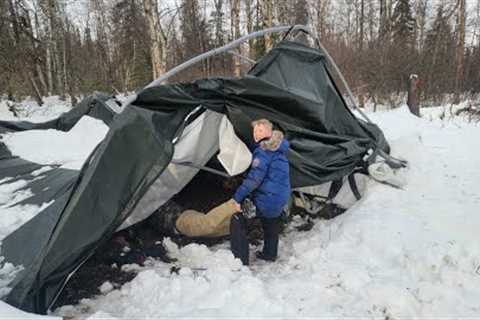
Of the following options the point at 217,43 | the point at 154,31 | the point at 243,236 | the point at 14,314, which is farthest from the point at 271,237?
the point at 217,43

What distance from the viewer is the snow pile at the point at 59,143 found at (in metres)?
5.46

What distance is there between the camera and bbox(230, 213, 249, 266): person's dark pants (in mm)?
3613

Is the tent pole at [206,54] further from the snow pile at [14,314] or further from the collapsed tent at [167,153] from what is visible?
the snow pile at [14,314]

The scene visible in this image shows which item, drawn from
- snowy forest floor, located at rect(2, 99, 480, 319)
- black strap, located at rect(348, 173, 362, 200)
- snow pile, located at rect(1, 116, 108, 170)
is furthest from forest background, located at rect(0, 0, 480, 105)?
snowy forest floor, located at rect(2, 99, 480, 319)

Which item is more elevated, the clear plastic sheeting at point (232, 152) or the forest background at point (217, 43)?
the forest background at point (217, 43)

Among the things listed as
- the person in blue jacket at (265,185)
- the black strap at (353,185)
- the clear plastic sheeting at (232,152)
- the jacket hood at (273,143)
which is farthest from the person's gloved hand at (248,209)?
the black strap at (353,185)

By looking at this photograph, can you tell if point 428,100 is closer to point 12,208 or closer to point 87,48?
Result: point 12,208

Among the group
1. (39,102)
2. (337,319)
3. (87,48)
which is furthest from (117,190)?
(87,48)

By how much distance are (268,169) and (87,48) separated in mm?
26245

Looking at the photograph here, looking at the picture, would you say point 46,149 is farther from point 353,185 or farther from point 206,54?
point 353,185

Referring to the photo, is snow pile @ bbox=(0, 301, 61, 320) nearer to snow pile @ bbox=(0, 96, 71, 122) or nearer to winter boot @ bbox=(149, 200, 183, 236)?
winter boot @ bbox=(149, 200, 183, 236)

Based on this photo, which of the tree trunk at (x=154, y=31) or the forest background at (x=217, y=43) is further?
the forest background at (x=217, y=43)

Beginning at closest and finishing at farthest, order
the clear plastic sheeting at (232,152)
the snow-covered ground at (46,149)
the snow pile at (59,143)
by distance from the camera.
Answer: the clear plastic sheeting at (232,152)
the snow-covered ground at (46,149)
the snow pile at (59,143)

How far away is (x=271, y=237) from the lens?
373 centimetres
